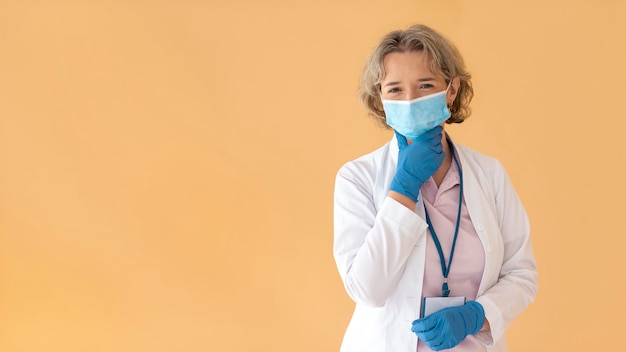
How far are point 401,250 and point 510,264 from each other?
0.98 ft

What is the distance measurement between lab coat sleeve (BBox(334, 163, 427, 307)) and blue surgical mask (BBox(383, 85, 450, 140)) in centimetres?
17

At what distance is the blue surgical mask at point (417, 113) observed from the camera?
5.38 feet

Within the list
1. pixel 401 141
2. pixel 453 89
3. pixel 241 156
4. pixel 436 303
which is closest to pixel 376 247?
Result: pixel 436 303

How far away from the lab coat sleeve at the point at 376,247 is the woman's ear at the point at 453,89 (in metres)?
0.29

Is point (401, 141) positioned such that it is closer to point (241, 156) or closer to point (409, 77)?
point (409, 77)

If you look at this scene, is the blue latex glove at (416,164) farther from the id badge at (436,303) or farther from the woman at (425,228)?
the id badge at (436,303)

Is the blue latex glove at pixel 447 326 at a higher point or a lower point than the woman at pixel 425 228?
lower

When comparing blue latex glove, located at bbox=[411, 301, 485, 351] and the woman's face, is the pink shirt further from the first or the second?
the woman's face

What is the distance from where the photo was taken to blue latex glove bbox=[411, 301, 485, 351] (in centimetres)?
153

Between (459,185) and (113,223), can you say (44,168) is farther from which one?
(459,185)

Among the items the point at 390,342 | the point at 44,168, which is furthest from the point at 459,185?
the point at 44,168

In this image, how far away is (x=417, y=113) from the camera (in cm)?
164

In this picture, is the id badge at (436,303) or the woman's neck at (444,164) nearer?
the id badge at (436,303)

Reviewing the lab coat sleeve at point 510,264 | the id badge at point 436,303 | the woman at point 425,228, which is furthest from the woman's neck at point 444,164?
the id badge at point 436,303
